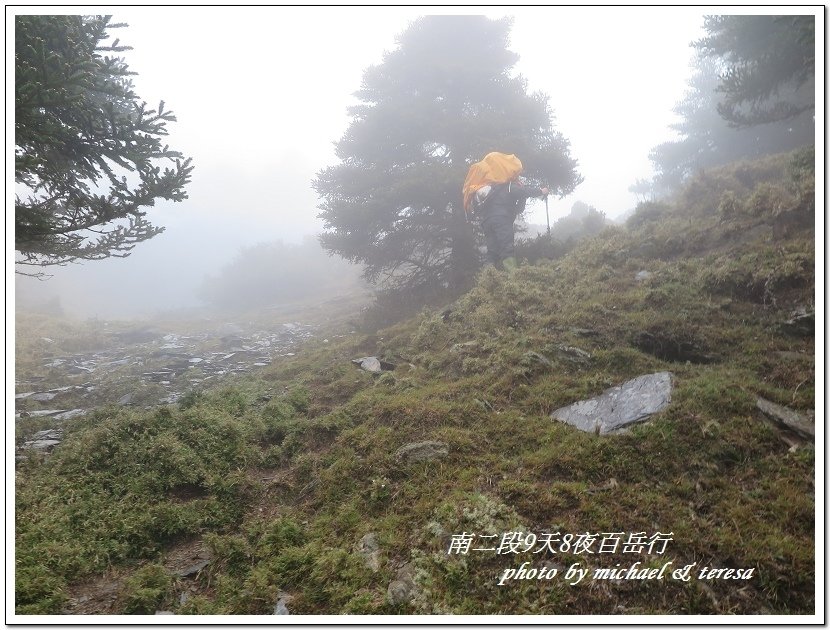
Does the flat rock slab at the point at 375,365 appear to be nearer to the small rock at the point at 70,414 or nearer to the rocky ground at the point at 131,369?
the rocky ground at the point at 131,369

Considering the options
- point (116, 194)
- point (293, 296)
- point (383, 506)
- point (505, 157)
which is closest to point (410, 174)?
point (505, 157)

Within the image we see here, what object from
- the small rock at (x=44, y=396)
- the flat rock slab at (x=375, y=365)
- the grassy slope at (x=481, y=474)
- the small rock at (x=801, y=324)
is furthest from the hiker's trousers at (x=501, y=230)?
the small rock at (x=44, y=396)

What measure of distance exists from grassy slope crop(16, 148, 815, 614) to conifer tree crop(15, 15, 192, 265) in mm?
3513

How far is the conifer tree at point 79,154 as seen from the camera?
5.99 meters

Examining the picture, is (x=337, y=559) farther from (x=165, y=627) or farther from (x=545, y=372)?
(x=545, y=372)

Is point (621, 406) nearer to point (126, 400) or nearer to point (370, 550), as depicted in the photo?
point (370, 550)

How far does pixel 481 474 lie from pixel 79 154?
9.20m

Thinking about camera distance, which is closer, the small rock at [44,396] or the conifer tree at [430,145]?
the small rock at [44,396]

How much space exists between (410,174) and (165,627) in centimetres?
1362

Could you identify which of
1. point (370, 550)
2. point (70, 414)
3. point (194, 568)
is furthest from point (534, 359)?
point (70, 414)

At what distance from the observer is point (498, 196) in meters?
11.7

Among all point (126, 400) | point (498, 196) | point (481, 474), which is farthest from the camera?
point (498, 196)

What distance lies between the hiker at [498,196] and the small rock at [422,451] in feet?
24.8

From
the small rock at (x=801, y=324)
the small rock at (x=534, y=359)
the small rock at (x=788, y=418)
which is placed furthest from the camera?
the small rock at (x=534, y=359)
